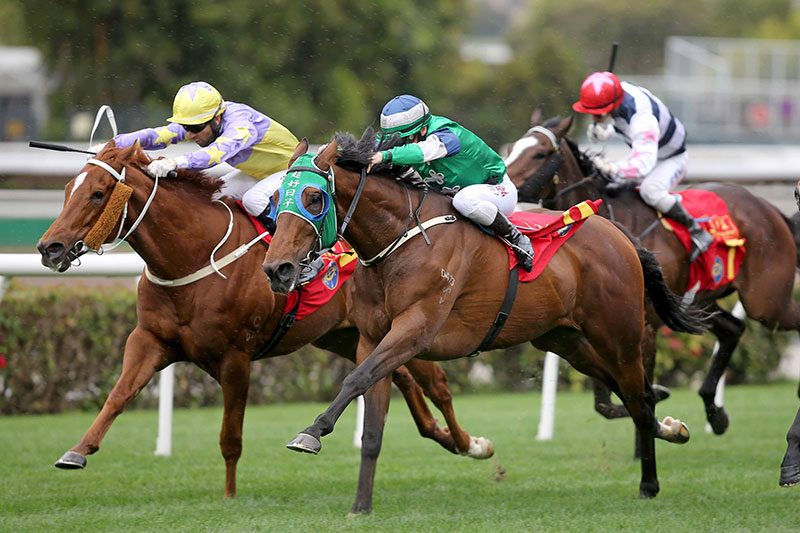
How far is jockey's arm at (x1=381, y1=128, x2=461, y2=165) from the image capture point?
4773 millimetres

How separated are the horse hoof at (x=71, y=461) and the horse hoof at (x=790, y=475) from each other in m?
2.90

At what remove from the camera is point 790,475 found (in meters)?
4.68

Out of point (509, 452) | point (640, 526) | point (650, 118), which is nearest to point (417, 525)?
point (640, 526)

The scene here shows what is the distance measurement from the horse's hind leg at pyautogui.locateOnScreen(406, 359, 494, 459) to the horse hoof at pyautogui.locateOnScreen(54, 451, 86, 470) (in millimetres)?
1936

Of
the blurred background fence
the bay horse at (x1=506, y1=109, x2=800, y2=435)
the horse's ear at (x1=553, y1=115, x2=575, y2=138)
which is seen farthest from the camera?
the blurred background fence

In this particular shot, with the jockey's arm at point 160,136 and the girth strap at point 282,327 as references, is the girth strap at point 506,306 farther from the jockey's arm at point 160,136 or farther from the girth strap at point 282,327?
the jockey's arm at point 160,136

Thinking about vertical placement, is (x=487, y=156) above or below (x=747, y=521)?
above

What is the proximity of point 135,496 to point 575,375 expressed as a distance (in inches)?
213

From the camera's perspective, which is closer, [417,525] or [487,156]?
[417,525]

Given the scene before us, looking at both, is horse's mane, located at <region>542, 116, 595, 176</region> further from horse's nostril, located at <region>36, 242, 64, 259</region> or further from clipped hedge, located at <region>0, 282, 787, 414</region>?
horse's nostril, located at <region>36, 242, 64, 259</region>

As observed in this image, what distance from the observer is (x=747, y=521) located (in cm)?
484

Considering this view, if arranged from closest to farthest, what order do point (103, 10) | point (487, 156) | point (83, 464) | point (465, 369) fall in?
point (83, 464)
point (487, 156)
point (465, 369)
point (103, 10)

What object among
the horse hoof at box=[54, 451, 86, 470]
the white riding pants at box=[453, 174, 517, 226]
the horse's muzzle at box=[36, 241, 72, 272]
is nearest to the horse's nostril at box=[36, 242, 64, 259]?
the horse's muzzle at box=[36, 241, 72, 272]

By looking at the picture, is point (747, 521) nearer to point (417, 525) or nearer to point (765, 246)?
point (417, 525)
